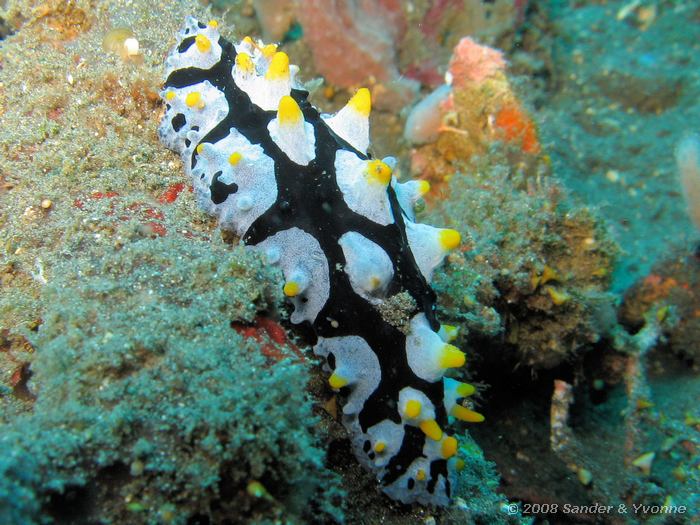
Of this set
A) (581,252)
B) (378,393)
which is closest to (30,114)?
(378,393)

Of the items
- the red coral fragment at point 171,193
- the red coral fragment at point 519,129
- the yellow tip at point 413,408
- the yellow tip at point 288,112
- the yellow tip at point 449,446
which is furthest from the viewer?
the red coral fragment at point 519,129

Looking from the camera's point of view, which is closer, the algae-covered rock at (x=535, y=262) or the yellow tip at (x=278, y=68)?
the yellow tip at (x=278, y=68)

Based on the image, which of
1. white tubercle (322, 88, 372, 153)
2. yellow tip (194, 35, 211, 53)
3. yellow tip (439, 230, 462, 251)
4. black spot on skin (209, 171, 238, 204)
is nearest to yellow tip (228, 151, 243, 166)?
black spot on skin (209, 171, 238, 204)

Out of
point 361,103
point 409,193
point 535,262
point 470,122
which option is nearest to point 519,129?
point 470,122

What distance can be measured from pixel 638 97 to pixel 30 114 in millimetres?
9985

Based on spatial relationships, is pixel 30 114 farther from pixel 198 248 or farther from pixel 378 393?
pixel 378 393

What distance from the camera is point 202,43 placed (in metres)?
2.75

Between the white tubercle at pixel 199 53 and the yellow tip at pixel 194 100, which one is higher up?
the white tubercle at pixel 199 53

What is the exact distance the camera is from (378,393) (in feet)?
7.51

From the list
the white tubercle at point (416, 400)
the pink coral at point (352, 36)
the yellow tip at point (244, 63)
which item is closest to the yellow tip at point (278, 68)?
the yellow tip at point (244, 63)

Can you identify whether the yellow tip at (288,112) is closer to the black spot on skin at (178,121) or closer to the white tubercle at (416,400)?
the black spot on skin at (178,121)

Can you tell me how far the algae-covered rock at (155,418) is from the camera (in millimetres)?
1380

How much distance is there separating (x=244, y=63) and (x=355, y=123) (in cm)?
75

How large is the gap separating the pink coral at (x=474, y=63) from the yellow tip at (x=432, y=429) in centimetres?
470
